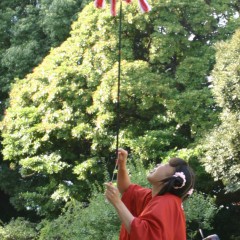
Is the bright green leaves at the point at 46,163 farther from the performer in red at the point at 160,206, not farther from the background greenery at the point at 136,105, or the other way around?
the performer in red at the point at 160,206

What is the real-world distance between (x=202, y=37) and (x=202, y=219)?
5996 mm

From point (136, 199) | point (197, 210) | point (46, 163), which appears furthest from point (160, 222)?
point (46, 163)

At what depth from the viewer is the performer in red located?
10.1ft

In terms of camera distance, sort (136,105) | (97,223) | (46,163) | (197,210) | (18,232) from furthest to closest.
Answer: (46,163)
(18,232)
(136,105)
(197,210)
(97,223)

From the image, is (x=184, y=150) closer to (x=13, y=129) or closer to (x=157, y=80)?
(x=157, y=80)

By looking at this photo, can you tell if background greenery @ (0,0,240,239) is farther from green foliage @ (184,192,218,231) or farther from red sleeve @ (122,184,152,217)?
red sleeve @ (122,184,152,217)

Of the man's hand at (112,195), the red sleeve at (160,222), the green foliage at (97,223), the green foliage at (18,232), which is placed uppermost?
the man's hand at (112,195)

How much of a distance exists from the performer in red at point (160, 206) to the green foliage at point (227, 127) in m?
8.89

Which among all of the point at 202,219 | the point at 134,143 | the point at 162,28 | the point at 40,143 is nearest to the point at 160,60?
the point at 162,28

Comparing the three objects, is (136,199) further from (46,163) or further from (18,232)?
(46,163)

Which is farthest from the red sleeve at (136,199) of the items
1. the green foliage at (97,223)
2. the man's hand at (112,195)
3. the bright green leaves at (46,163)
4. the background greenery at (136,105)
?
the bright green leaves at (46,163)

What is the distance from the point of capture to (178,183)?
327 centimetres

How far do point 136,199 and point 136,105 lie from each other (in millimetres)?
10420

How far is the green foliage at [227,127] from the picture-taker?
40.1 feet
